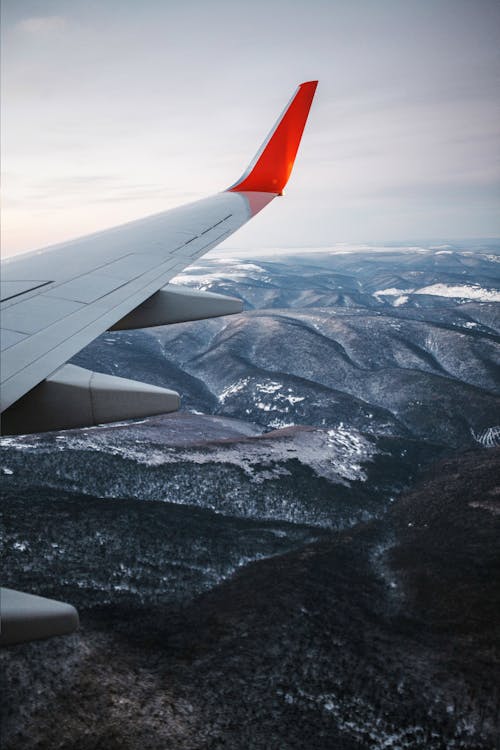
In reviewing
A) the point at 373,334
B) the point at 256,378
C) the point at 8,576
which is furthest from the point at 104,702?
the point at 373,334

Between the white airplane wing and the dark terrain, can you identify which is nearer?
the white airplane wing

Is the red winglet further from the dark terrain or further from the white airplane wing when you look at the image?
the dark terrain

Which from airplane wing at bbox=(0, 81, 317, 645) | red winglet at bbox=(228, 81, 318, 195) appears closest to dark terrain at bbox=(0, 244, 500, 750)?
airplane wing at bbox=(0, 81, 317, 645)

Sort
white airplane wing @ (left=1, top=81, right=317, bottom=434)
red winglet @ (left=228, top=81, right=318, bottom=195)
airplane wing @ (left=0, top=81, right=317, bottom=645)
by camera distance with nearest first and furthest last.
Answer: airplane wing @ (left=0, top=81, right=317, bottom=645), white airplane wing @ (left=1, top=81, right=317, bottom=434), red winglet @ (left=228, top=81, right=318, bottom=195)

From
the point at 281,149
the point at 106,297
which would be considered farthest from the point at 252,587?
the point at 281,149

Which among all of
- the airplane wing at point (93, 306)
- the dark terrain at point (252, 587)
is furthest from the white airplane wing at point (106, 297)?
the dark terrain at point (252, 587)

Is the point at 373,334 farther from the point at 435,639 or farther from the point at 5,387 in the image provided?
the point at 5,387
